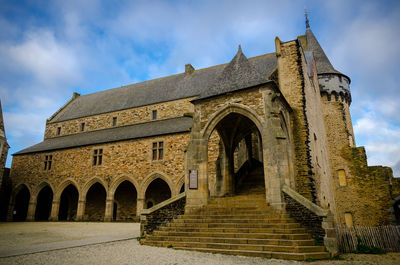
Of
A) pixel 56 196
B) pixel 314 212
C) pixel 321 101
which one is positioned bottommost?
pixel 314 212

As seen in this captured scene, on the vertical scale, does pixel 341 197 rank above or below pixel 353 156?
below

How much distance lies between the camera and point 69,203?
21766 millimetres

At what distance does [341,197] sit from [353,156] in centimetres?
267

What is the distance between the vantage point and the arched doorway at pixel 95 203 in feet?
65.9

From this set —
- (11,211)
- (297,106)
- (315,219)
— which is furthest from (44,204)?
(315,219)

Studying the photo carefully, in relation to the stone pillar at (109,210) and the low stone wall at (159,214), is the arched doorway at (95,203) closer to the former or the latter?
the stone pillar at (109,210)

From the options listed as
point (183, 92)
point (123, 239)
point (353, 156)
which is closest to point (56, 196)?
point (183, 92)

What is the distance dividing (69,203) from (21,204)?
525cm

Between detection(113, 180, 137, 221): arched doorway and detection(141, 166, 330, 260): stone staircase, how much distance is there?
11.1 metres

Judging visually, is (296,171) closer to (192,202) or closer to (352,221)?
(192,202)

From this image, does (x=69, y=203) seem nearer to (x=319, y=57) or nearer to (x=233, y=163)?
(x=233, y=163)

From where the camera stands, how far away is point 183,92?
21594mm

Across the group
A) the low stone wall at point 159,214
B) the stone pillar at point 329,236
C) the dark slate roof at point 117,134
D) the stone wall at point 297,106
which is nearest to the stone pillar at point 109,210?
the dark slate roof at point 117,134

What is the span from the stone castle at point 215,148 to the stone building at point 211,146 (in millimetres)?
55
